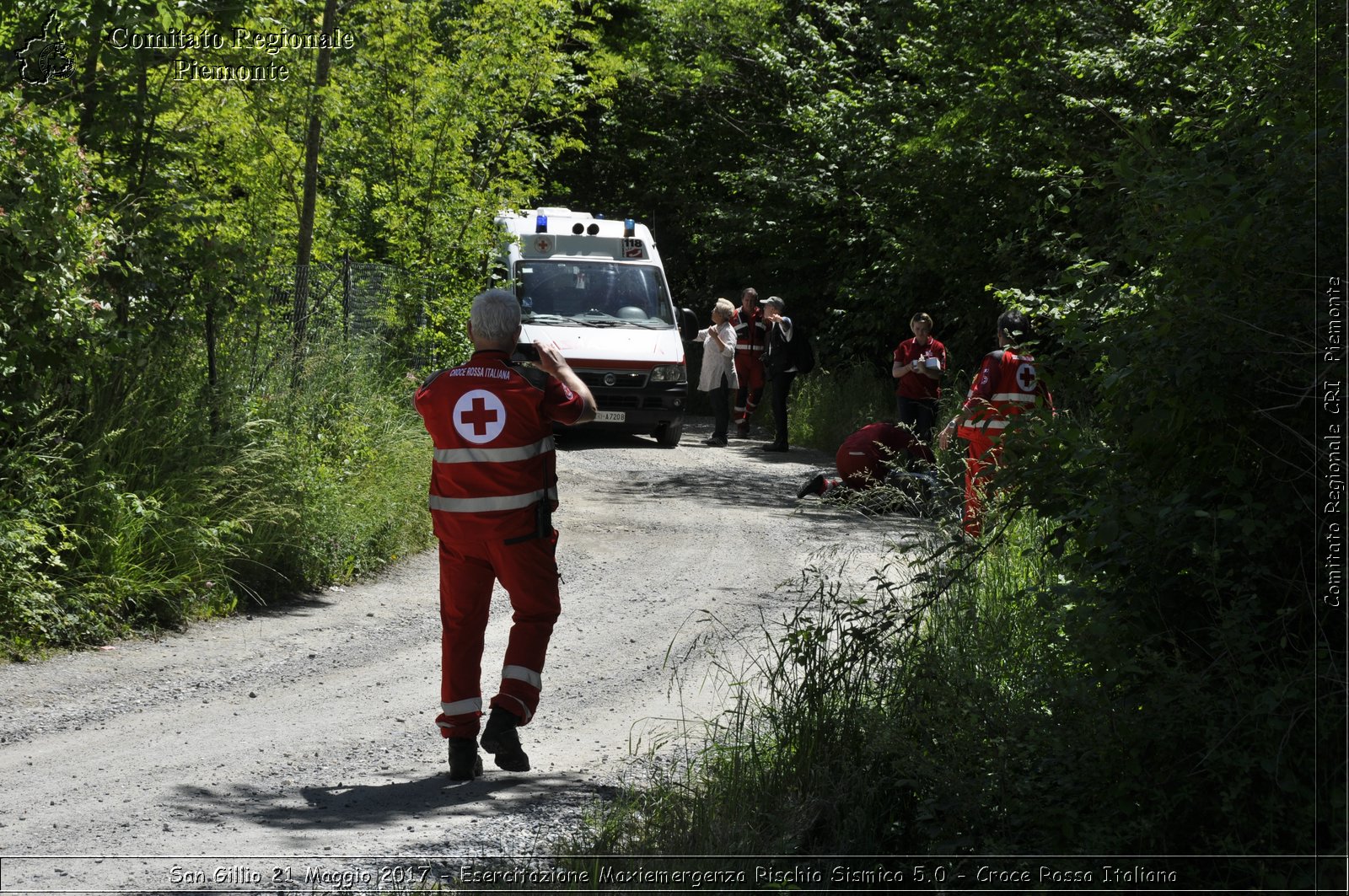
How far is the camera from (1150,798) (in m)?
3.91

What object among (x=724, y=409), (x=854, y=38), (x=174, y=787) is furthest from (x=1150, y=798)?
(x=854, y=38)

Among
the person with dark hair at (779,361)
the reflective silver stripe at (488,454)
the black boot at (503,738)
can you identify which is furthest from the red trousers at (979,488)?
the person with dark hair at (779,361)

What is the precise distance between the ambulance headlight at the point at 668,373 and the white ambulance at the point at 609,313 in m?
0.01

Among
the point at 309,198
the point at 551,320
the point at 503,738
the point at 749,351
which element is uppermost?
the point at 309,198

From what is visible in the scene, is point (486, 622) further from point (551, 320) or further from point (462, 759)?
point (551, 320)

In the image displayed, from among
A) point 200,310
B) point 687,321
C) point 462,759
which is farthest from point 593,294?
point 462,759

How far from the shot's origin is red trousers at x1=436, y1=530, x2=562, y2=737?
5441 millimetres

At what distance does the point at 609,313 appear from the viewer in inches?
696

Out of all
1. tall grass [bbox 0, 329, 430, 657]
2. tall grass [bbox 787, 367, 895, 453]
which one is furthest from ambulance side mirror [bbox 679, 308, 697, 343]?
tall grass [bbox 0, 329, 430, 657]

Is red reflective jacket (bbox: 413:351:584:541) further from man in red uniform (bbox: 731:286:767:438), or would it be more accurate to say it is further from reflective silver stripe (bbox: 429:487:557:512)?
man in red uniform (bbox: 731:286:767:438)

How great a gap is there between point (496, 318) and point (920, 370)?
341 inches

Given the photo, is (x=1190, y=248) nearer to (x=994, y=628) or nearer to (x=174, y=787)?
(x=994, y=628)

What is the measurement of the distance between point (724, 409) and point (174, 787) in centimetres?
1417

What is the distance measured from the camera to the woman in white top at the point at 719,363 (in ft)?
60.9
